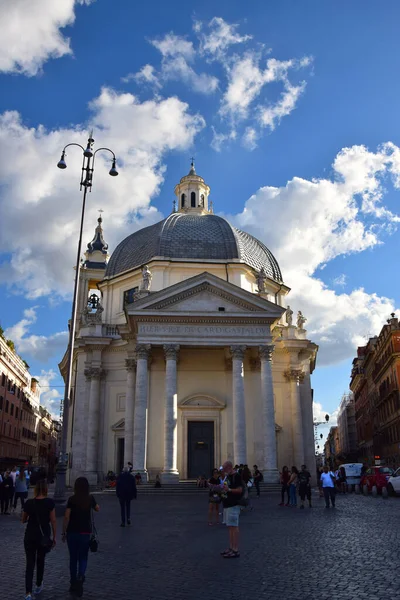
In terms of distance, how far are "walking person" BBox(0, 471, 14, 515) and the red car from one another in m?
16.9

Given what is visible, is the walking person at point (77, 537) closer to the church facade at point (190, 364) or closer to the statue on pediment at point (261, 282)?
Answer: the church facade at point (190, 364)

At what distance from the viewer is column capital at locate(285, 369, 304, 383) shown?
1415 inches

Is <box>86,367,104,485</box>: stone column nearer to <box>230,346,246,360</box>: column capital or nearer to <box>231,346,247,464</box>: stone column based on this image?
<box>231,346,247,464</box>: stone column

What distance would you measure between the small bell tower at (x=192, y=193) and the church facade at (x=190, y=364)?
5358 millimetres

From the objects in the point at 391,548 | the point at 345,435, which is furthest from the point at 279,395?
the point at 345,435

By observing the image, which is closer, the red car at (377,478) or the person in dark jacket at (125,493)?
the person in dark jacket at (125,493)

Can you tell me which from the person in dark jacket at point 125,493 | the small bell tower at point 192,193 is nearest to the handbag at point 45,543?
the person in dark jacket at point 125,493

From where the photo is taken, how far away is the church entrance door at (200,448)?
107 feet

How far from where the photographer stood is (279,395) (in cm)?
3606

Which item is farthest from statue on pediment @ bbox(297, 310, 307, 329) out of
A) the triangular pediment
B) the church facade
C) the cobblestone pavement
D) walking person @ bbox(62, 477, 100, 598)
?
walking person @ bbox(62, 477, 100, 598)

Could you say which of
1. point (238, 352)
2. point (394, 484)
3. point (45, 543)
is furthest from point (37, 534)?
point (238, 352)

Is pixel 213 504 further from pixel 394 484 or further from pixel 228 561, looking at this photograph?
pixel 394 484

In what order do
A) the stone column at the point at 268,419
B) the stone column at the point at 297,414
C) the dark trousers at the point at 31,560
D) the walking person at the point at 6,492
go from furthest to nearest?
the stone column at the point at 297,414 < the stone column at the point at 268,419 < the walking person at the point at 6,492 < the dark trousers at the point at 31,560

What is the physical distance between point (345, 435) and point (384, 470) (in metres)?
85.6
